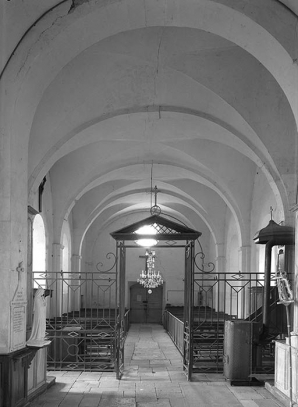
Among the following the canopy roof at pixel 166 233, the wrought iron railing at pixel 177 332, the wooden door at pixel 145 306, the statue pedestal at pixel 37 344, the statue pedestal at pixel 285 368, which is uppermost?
the canopy roof at pixel 166 233

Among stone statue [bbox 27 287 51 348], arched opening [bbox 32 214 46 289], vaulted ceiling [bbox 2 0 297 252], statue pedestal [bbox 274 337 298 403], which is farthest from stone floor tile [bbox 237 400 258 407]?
arched opening [bbox 32 214 46 289]

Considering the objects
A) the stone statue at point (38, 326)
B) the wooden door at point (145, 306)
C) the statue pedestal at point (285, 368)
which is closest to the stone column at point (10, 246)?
the stone statue at point (38, 326)

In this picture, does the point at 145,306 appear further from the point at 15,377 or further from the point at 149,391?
the point at 15,377

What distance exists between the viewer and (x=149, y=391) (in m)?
10.1

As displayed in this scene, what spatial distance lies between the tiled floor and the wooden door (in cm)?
1600

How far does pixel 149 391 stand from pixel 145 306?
19504 millimetres

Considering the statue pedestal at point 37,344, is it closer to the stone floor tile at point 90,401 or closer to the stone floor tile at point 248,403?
the stone floor tile at point 90,401

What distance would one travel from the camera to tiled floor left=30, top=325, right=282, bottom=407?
9.18m

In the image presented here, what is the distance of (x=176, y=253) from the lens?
96.5ft

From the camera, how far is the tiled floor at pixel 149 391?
9.18 m

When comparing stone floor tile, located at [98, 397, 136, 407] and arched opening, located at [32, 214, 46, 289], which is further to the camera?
arched opening, located at [32, 214, 46, 289]

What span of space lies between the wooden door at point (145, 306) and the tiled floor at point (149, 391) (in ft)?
52.5

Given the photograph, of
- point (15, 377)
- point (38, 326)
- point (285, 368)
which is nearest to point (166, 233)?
point (38, 326)

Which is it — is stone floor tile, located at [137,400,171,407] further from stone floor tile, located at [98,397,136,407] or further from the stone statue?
the stone statue
